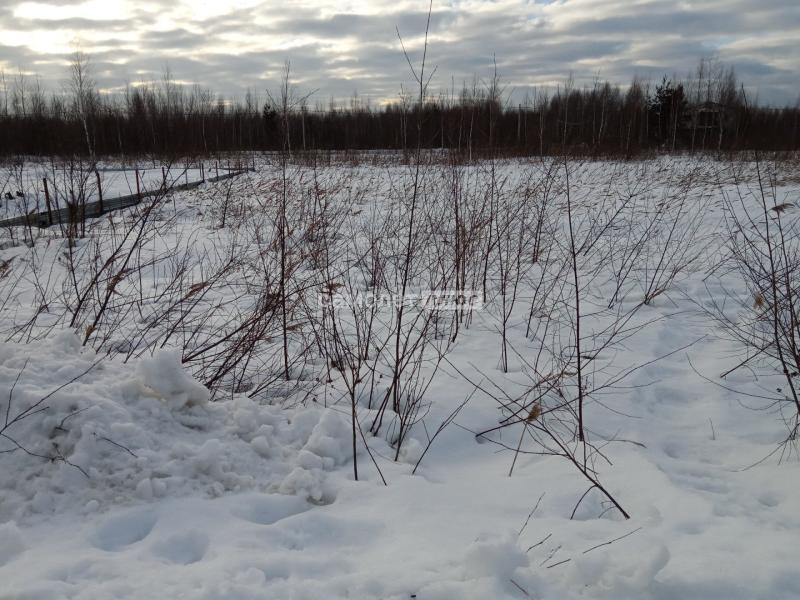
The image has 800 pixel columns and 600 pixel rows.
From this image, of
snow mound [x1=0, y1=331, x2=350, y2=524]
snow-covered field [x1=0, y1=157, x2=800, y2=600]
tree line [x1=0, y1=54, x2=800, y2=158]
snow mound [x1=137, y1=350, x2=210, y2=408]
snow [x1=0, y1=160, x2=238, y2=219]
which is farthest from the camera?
tree line [x1=0, y1=54, x2=800, y2=158]

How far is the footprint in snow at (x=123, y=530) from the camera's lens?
1658 millimetres

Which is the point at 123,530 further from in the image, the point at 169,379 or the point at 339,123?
the point at 339,123

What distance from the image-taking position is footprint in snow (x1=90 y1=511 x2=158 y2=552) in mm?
1658

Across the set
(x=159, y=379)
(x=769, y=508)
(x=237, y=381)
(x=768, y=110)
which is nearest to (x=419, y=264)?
(x=237, y=381)

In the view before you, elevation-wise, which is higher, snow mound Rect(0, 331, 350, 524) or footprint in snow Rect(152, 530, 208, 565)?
snow mound Rect(0, 331, 350, 524)

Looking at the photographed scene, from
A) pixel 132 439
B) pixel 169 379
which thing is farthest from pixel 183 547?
pixel 169 379

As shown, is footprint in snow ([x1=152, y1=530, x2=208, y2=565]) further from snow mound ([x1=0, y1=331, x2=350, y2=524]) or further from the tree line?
the tree line

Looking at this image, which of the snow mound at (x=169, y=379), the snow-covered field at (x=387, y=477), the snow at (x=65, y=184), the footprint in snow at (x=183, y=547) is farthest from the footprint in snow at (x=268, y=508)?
the snow at (x=65, y=184)

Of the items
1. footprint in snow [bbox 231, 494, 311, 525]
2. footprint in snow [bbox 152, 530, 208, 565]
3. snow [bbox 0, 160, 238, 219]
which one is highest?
snow [bbox 0, 160, 238, 219]

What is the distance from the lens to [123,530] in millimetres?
1727

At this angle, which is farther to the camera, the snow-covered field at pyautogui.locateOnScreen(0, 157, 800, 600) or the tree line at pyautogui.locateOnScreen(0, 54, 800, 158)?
the tree line at pyautogui.locateOnScreen(0, 54, 800, 158)

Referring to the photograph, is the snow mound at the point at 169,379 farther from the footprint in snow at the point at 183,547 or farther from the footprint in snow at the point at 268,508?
the footprint in snow at the point at 183,547

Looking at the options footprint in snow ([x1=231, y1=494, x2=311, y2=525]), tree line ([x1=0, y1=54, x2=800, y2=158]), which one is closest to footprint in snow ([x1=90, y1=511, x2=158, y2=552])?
footprint in snow ([x1=231, y1=494, x2=311, y2=525])

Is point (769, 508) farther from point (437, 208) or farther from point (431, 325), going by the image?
point (437, 208)
